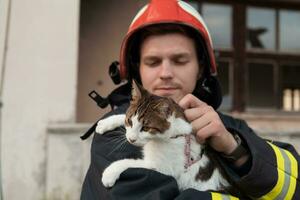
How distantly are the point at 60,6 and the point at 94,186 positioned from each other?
3516 millimetres

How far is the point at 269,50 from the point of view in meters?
6.51

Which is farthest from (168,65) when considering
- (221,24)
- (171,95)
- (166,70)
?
(221,24)

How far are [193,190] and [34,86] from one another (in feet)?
11.7

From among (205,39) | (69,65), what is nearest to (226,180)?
(205,39)

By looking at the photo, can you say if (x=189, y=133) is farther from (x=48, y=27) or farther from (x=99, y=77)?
(x=99, y=77)

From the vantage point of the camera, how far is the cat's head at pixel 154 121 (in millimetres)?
1665

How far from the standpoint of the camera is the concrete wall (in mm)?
4781

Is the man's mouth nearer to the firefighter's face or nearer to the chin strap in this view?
the firefighter's face

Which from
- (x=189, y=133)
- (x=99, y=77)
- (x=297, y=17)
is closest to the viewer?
(x=189, y=133)

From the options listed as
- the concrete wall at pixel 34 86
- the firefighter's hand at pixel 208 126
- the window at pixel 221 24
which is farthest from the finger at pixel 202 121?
the window at pixel 221 24

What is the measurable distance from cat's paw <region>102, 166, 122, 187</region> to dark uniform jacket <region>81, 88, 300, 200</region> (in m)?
0.02

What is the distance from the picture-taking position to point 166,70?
1.86 m

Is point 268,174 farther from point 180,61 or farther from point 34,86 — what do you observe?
point 34,86

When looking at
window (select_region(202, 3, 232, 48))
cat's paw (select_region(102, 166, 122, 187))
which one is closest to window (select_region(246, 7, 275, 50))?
window (select_region(202, 3, 232, 48))
